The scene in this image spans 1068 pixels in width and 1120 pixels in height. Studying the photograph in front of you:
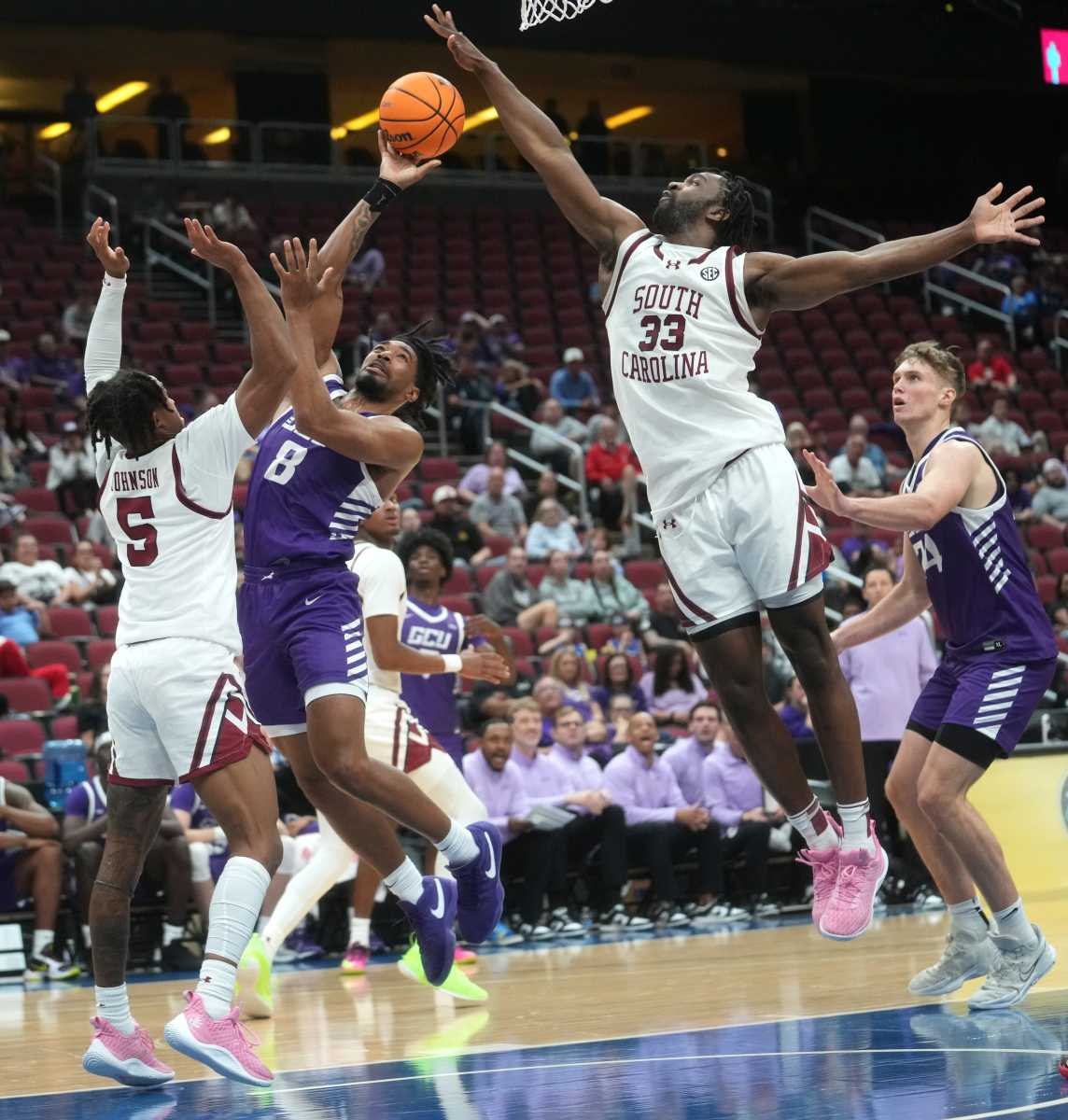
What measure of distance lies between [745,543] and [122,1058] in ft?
8.19

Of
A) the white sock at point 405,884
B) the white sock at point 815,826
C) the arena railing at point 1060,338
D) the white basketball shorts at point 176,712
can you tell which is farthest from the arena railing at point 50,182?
the white sock at point 815,826

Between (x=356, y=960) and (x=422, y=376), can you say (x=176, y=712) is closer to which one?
(x=422, y=376)

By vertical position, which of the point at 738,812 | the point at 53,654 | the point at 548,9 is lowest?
the point at 738,812

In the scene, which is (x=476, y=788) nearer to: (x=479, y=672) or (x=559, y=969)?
(x=559, y=969)

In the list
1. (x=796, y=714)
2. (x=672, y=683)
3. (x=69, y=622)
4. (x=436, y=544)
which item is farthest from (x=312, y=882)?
(x=69, y=622)

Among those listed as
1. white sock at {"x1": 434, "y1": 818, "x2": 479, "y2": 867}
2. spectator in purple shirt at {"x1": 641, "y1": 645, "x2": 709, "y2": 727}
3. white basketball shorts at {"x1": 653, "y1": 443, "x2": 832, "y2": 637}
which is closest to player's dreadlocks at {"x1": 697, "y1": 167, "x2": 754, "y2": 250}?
white basketball shorts at {"x1": 653, "y1": 443, "x2": 832, "y2": 637}

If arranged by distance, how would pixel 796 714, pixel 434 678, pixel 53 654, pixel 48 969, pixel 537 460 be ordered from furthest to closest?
pixel 537 460 < pixel 53 654 < pixel 796 714 < pixel 48 969 < pixel 434 678

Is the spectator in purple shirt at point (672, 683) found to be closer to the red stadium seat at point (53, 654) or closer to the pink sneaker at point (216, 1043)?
the red stadium seat at point (53, 654)

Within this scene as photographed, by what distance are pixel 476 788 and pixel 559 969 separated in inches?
85.1

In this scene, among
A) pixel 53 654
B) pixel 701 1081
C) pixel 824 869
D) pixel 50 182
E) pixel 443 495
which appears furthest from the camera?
pixel 50 182

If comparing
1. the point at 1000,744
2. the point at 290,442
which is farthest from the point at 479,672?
the point at 1000,744

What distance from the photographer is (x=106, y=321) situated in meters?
5.91

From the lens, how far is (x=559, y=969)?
27.6 feet

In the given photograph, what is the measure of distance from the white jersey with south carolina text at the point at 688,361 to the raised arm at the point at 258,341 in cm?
106
